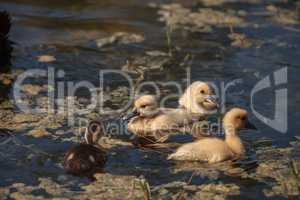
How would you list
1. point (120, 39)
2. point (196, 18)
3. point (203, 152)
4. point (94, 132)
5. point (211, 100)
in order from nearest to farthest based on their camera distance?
point (203, 152) < point (94, 132) < point (211, 100) < point (120, 39) < point (196, 18)

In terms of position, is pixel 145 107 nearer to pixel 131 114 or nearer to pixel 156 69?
pixel 131 114

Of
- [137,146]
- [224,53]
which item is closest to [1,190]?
[137,146]

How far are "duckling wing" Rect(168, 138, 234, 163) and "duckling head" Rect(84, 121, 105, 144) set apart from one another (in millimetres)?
→ 630

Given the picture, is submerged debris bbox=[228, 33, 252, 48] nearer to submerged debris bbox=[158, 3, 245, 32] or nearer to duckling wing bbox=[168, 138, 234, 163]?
submerged debris bbox=[158, 3, 245, 32]

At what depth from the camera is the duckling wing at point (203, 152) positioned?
241 inches

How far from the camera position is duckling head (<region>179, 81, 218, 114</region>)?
24.4ft

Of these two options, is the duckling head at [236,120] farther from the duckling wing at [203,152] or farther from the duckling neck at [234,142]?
the duckling wing at [203,152]

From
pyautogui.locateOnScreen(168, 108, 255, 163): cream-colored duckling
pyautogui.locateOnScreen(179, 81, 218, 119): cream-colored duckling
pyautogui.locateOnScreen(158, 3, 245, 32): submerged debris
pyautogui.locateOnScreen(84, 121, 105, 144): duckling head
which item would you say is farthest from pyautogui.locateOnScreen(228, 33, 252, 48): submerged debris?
pyautogui.locateOnScreen(84, 121, 105, 144): duckling head

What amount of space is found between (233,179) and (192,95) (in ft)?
5.61

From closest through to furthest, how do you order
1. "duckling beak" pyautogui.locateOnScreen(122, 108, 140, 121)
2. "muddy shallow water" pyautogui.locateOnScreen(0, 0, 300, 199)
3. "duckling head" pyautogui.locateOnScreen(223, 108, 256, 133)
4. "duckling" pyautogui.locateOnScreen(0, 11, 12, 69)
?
"muddy shallow water" pyautogui.locateOnScreen(0, 0, 300, 199) < "duckling head" pyautogui.locateOnScreen(223, 108, 256, 133) < "duckling beak" pyautogui.locateOnScreen(122, 108, 140, 121) < "duckling" pyautogui.locateOnScreen(0, 11, 12, 69)

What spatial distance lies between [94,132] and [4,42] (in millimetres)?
2694

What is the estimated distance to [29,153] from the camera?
Answer: 621cm

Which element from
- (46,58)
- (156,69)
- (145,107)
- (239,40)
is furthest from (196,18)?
(145,107)

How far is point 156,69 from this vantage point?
8.34m
